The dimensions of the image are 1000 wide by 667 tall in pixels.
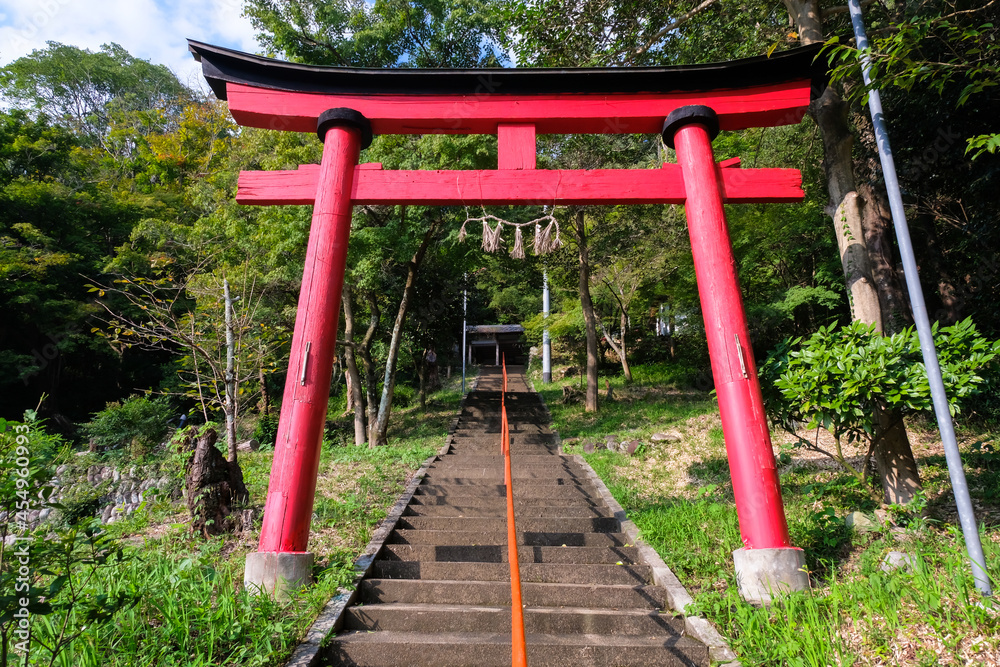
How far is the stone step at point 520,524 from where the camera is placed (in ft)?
16.7

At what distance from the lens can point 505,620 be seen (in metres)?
3.52

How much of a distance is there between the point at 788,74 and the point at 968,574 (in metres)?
4.19

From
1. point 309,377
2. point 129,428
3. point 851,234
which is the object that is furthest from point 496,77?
point 129,428

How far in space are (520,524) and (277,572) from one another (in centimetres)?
233

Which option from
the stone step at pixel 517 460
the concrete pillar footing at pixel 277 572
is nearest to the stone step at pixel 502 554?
the concrete pillar footing at pixel 277 572

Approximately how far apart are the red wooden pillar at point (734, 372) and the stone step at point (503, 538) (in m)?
1.46

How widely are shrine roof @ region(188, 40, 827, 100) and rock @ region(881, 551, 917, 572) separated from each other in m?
4.04

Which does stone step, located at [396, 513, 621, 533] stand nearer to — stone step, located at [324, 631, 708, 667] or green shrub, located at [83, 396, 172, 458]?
stone step, located at [324, 631, 708, 667]

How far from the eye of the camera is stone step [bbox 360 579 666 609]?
3.80 m

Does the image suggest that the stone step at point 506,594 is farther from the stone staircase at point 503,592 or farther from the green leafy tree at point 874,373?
the green leafy tree at point 874,373

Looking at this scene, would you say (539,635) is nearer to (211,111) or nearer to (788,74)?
(788,74)

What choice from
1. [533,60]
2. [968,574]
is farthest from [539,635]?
[533,60]

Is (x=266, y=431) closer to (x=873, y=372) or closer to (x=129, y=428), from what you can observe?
(x=129, y=428)

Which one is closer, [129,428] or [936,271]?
[936,271]
